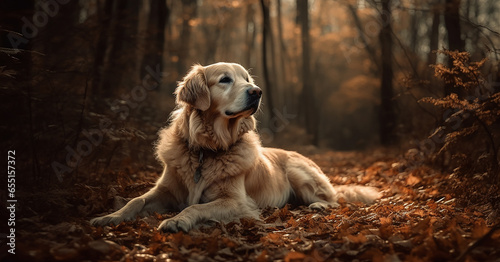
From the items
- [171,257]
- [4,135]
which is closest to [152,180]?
[4,135]

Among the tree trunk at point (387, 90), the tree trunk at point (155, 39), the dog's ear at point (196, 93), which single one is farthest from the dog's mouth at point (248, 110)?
the tree trunk at point (387, 90)

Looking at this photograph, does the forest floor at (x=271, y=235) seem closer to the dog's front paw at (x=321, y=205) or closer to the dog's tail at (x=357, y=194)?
the dog's front paw at (x=321, y=205)

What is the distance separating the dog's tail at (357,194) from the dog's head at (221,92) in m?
1.89

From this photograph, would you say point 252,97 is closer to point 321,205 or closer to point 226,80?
point 226,80

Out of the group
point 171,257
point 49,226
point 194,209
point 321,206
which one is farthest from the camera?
point 321,206

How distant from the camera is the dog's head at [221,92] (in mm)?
4012

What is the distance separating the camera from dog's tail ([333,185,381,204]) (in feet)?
15.7

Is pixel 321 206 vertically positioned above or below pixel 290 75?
below

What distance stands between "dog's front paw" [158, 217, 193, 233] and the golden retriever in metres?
0.39

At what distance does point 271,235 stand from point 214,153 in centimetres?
139

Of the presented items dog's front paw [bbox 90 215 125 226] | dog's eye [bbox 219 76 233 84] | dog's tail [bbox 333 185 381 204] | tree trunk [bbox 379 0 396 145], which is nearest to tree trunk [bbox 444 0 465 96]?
dog's tail [bbox 333 185 381 204]

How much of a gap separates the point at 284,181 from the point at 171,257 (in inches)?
106

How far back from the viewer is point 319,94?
29.0m

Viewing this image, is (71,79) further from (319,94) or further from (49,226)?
(319,94)
